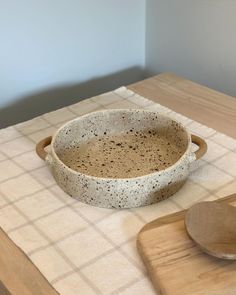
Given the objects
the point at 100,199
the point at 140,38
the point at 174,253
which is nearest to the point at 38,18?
the point at 140,38

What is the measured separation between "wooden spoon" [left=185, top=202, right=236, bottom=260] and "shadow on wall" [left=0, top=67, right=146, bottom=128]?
62 cm

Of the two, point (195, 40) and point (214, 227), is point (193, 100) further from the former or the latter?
point (214, 227)

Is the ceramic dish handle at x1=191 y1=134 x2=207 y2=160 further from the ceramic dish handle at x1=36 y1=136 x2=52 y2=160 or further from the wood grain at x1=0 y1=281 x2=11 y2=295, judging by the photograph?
the wood grain at x1=0 y1=281 x2=11 y2=295

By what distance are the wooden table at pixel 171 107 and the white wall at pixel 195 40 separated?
99 millimetres

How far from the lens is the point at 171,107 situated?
3.36 ft

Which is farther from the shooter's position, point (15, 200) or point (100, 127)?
point (100, 127)

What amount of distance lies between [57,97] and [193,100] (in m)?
0.36

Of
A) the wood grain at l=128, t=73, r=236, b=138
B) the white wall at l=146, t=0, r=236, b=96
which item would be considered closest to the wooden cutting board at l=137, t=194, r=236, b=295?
the wood grain at l=128, t=73, r=236, b=138

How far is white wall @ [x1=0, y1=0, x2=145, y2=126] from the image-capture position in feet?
3.52

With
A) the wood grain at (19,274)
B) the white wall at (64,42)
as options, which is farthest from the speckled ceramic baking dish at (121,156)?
the white wall at (64,42)

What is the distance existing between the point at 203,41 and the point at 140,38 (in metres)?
0.21

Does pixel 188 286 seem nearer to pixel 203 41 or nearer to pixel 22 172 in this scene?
pixel 22 172

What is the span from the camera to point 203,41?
1.19 metres

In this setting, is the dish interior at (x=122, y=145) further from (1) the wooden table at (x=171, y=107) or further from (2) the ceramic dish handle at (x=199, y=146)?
(1) the wooden table at (x=171, y=107)
